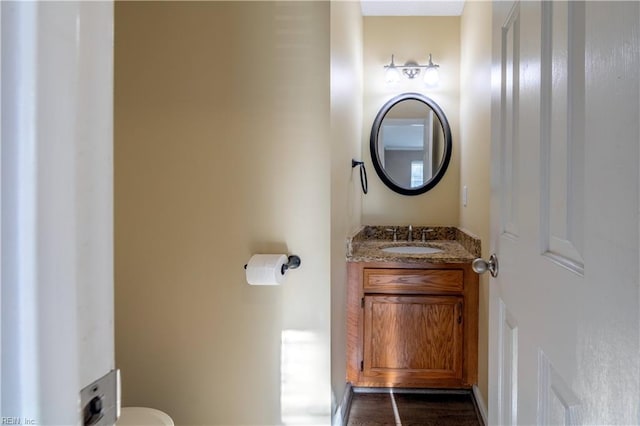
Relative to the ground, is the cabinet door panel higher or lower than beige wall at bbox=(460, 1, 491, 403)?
lower

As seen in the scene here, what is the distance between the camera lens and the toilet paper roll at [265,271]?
1.33 m

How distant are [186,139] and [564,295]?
1359 millimetres

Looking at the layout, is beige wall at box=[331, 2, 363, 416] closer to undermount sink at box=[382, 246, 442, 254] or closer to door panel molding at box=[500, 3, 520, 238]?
undermount sink at box=[382, 246, 442, 254]

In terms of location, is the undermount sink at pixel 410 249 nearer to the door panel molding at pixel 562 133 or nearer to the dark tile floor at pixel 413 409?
the dark tile floor at pixel 413 409

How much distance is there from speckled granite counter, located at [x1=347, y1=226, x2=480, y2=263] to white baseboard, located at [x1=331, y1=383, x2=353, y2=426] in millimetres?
725

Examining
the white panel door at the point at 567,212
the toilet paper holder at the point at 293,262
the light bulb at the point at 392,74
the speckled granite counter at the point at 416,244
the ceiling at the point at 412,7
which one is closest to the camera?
the white panel door at the point at 567,212

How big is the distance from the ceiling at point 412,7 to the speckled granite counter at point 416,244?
60.8 inches

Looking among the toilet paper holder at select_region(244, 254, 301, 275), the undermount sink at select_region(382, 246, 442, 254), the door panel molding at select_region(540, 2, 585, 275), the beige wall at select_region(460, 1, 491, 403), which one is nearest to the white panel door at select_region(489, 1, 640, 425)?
the door panel molding at select_region(540, 2, 585, 275)

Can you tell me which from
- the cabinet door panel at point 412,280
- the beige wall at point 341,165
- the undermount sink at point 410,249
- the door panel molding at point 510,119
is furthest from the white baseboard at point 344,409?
the door panel molding at point 510,119

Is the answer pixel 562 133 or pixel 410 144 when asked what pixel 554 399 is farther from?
pixel 410 144

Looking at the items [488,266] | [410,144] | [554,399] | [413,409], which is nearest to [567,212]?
[554,399]

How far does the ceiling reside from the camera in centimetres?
258

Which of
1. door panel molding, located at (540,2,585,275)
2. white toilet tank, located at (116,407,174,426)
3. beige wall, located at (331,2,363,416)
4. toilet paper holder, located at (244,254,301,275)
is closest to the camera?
door panel molding, located at (540,2,585,275)

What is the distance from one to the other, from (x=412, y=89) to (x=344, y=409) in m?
2.16
